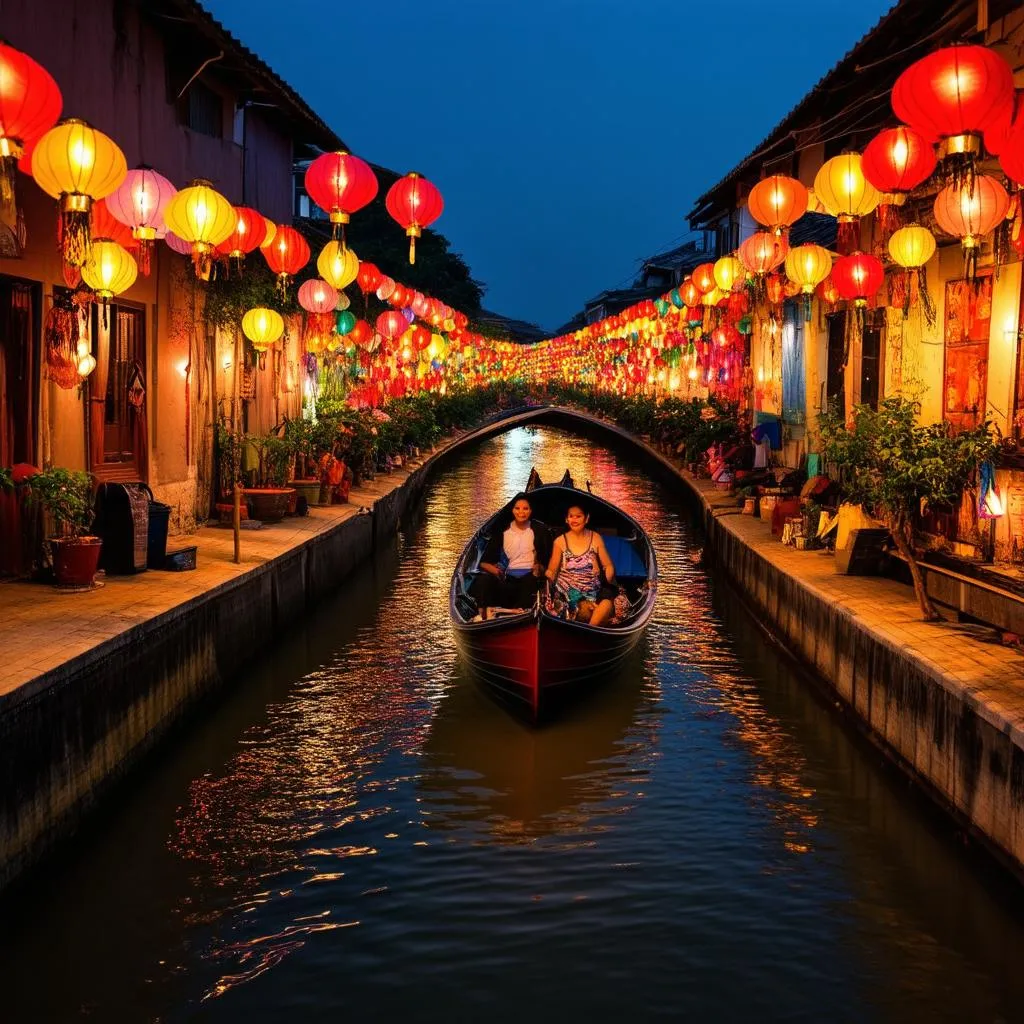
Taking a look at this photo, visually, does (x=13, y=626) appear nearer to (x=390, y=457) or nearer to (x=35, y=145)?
(x=35, y=145)

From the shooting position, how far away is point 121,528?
44.6 feet

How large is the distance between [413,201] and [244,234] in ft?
7.80

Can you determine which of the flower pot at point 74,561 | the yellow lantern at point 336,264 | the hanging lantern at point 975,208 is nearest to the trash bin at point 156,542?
the flower pot at point 74,561

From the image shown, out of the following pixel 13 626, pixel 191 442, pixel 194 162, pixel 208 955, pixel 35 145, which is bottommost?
pixel 208 955

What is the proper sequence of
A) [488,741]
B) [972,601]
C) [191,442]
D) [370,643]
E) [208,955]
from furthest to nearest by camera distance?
[191,442]
[370,643]
[972,601]
[488,741]
[208,955]

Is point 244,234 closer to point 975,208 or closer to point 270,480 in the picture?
point 270,480

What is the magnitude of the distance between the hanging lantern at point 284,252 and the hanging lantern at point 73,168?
6.10 meters

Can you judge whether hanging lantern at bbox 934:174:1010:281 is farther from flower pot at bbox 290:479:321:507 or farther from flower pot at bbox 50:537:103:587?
flower pot at bbox 290:479:321:507

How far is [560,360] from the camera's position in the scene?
6788 cm

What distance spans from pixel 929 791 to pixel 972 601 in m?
3.62

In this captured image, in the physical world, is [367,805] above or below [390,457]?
below

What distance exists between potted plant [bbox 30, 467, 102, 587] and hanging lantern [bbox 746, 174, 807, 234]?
8.64 m

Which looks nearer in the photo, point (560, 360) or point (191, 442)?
point (191, 442)

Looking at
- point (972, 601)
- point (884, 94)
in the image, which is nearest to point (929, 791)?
point (972, 601)
